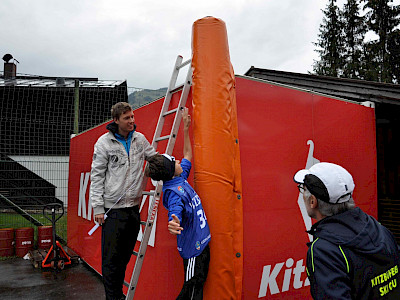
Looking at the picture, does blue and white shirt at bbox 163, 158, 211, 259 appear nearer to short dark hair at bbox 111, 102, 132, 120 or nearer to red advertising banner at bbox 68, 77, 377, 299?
red advertising banner at bbox 68, 77, 377, 299

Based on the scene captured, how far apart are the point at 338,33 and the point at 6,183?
876 inches

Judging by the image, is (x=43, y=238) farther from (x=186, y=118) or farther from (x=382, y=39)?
(x=382, y=39)

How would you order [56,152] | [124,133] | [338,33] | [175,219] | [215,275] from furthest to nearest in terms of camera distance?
[338,33], [56,152], [124,133], [215,275], [175,219]

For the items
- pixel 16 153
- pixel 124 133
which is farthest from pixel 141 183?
pixel 16 153

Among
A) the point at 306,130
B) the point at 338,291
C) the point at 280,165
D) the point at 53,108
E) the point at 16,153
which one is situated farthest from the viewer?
the point at 53,108

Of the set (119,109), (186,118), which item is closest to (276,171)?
(186,118)

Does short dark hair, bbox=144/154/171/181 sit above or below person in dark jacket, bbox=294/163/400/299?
above

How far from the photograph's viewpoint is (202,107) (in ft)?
7.92

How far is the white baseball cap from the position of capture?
130 cm

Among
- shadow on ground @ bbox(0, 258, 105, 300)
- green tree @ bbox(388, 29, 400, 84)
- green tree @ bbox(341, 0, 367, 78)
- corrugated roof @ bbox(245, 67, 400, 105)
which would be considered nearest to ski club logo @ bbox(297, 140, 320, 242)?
corrugated roof @ bbox(245, 67, 400, 105)

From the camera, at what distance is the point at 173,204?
81.4 inches

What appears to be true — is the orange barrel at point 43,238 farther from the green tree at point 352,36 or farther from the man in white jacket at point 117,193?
the green tree at point 352,36

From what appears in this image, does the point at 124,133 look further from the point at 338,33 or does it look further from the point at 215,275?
the point at 338,33

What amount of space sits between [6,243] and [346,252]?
716 centimetres
